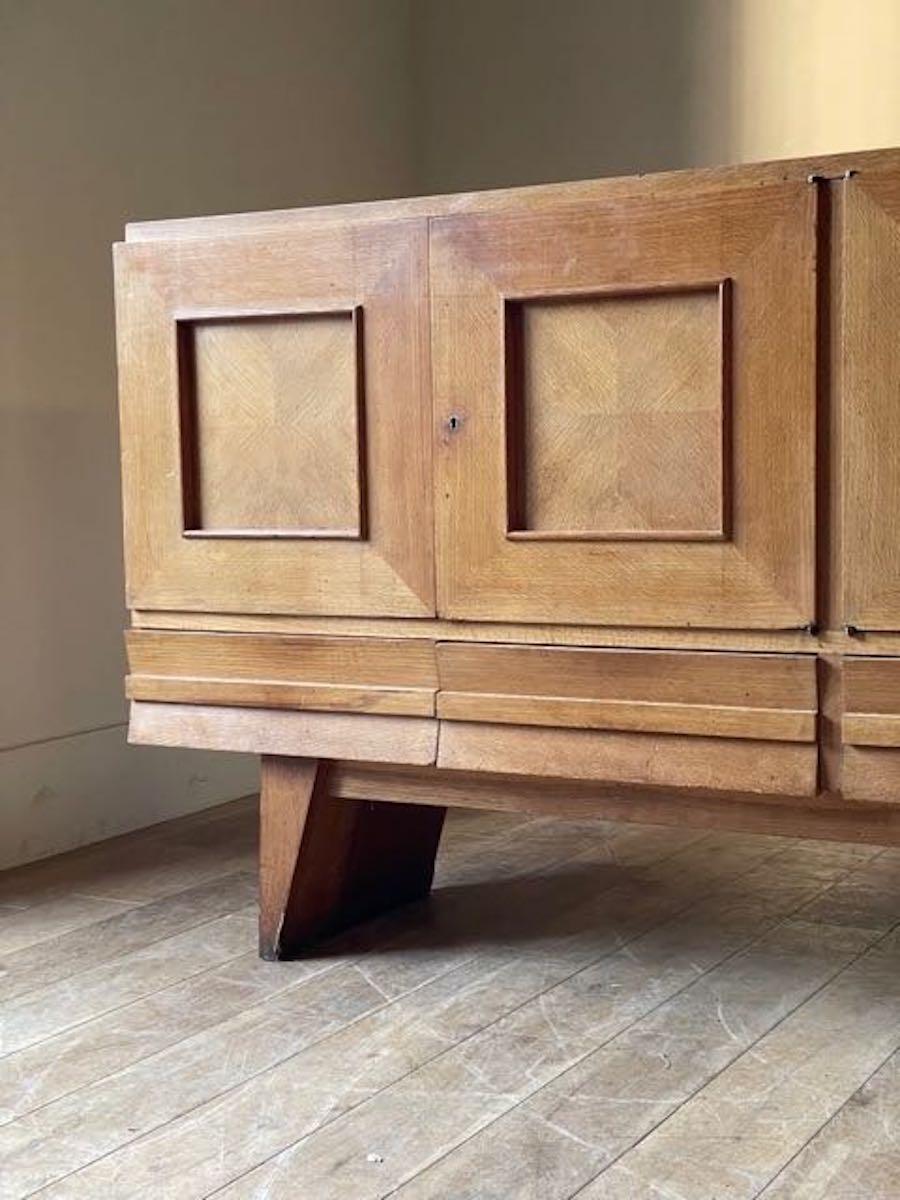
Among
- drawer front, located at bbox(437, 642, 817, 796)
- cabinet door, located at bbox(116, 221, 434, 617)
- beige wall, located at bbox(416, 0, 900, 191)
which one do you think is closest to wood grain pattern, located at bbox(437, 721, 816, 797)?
drawer front, located at bbox(437, 642, 817, 796)

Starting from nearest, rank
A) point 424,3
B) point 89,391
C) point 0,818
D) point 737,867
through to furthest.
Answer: point 737,867
point 0,818
point 89,391
point 424,3

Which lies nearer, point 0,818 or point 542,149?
point 0,818

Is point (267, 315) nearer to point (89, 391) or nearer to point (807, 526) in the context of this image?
point (807, 526)

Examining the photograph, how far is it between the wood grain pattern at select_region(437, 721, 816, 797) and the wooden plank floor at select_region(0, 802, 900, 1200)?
208 millimetres

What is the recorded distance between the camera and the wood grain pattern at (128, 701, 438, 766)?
1.35m

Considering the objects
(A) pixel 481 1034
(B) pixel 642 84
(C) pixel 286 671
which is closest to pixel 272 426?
(C) pixel 286 671

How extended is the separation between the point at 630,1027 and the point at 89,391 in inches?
44.4

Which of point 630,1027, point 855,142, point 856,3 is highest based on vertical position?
point 856,3

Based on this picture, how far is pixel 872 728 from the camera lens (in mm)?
1159

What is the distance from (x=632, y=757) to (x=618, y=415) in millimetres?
270

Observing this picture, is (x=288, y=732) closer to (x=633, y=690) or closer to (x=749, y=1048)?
(x=633, y=690)

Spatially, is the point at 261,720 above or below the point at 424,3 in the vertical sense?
below

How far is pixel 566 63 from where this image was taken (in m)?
2.37

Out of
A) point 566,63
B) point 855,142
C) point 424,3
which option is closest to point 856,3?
point 855,142
